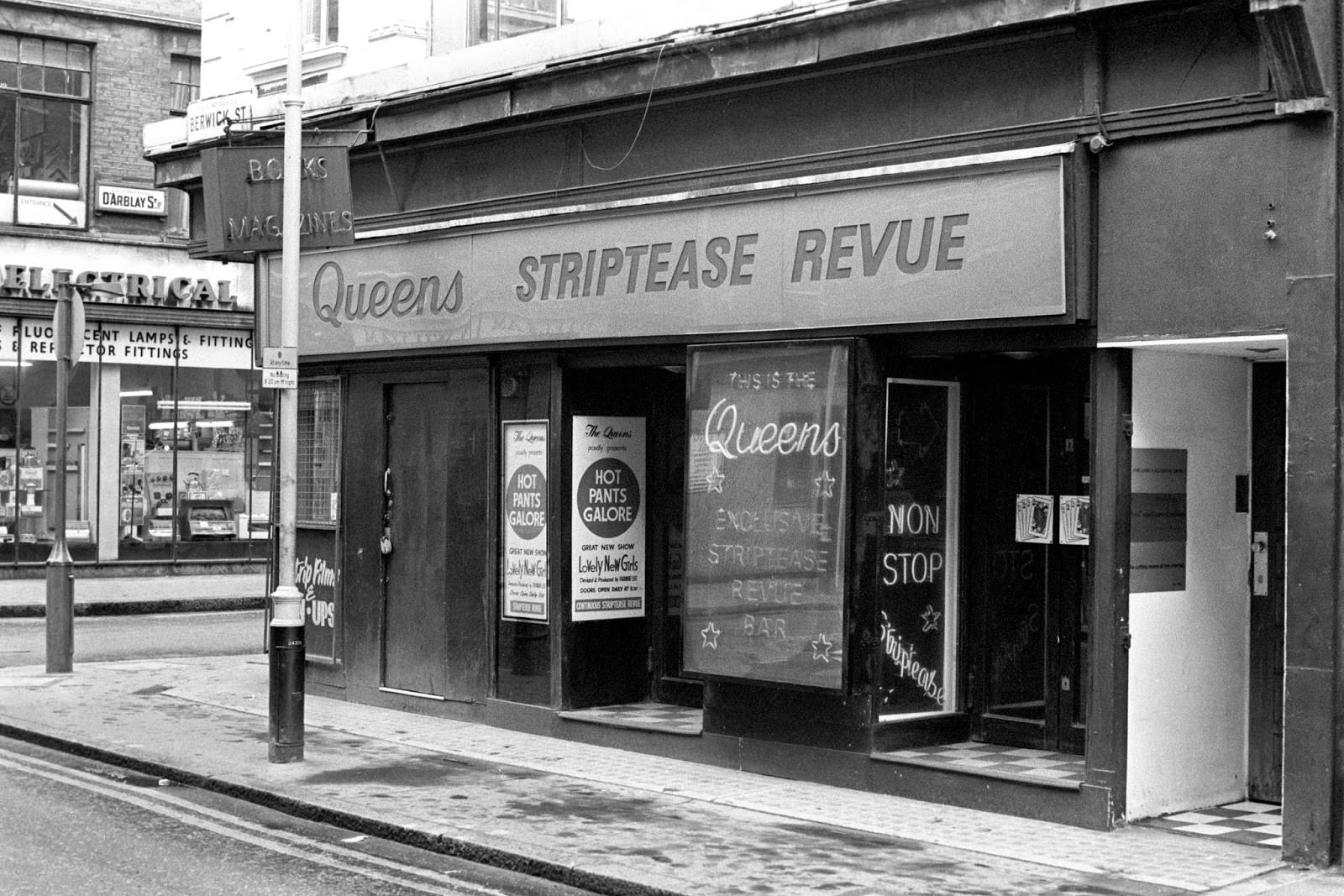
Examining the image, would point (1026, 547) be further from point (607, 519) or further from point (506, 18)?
point (506, 18)

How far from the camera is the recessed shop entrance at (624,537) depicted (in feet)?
40.7

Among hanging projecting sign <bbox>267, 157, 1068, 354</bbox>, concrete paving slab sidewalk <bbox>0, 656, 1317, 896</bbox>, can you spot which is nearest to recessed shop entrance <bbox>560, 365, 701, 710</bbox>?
hanging projecting sign <bbox>267, 157, 1068, 354</bbox>

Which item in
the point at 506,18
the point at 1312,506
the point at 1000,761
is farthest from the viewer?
the point at 506,18

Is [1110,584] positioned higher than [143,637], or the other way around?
[1110,584]

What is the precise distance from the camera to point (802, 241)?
413 inches

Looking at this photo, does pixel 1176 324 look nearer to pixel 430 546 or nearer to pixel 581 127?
pixel 581 127

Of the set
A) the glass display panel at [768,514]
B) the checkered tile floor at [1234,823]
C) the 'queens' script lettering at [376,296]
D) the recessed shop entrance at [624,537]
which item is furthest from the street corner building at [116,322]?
the checkered tile floor at [1234,823]

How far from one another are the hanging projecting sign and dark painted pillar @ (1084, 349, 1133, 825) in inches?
24.4

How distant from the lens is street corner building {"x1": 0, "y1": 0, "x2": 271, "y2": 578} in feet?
87.1

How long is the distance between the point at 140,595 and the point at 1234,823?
18.8 metres

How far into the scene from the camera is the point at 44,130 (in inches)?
1064

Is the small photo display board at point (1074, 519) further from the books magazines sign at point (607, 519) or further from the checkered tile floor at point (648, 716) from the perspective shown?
the books magazines sign at point (607, 519)

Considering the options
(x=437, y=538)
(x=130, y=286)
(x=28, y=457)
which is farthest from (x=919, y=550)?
(x=28, y=457)

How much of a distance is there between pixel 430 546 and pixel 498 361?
1733 mm
